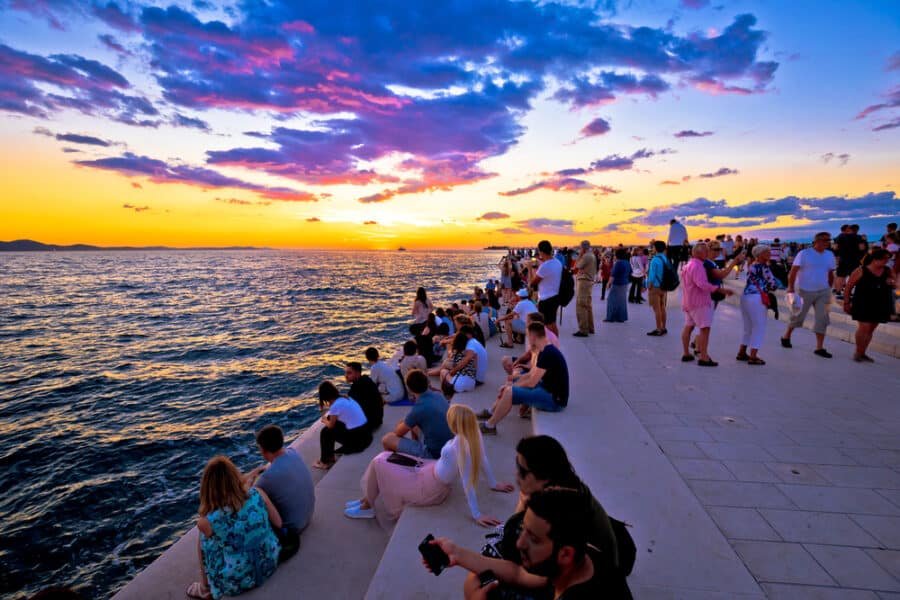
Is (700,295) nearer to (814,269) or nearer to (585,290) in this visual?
(585,290)

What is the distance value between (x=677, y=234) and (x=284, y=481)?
38.9ft

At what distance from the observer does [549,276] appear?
7984mm

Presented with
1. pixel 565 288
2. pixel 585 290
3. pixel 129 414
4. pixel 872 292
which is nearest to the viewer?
pixel 872 292

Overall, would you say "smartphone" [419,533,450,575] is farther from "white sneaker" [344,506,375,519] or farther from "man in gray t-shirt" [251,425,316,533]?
"white sneaker" [344,506,375,519]

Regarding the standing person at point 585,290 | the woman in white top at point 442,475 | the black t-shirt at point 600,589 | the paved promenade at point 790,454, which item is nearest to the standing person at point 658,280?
the standing person at point 585,290

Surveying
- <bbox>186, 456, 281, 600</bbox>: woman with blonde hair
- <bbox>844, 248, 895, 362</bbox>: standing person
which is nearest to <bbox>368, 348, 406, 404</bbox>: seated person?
<bbox>186, 456, 281, 600</bbox>: woman with blonde hair

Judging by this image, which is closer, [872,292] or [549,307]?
[872,292]

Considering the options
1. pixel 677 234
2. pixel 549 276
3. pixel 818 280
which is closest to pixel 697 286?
pixel 549 276

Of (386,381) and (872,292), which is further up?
(872,292)

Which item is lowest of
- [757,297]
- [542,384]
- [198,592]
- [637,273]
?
[198,592]

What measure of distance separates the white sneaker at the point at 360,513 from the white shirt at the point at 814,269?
30.0 ft

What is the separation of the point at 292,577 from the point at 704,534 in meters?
3.58

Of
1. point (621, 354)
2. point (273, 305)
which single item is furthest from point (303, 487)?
point (273, 305)

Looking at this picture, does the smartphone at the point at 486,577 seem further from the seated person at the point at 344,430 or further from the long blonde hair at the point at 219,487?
the seated person at the point at 344,430
